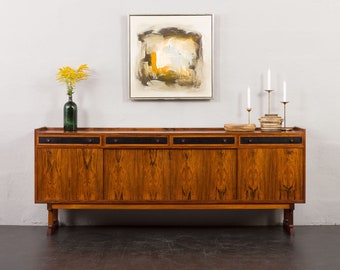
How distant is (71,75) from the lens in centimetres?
514

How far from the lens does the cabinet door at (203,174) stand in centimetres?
487

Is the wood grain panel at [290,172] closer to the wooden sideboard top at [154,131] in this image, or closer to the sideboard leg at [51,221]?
the wooden sideboard top at [154,131]

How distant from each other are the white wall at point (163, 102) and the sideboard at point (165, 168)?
54 cm

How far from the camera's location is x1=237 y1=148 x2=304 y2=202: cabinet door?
16.0 ft

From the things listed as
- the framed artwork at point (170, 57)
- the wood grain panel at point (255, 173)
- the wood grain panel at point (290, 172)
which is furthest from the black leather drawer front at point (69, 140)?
the wood grain panel at point (290, 172)

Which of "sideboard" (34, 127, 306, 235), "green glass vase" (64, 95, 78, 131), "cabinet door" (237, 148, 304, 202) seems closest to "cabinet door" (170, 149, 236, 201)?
"sideboard" (34, 127, 306, 235)

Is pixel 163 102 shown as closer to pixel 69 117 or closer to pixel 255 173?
pixel 69 117

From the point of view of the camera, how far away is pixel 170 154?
4.87 m

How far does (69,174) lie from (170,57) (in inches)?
60.9

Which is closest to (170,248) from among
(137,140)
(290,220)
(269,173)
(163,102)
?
(137,140)

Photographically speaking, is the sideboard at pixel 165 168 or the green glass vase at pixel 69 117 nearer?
the sideboard at pixel 165 168

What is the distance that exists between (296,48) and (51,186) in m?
2.78

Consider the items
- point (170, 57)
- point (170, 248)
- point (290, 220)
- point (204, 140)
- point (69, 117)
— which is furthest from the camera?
point (170, 57)

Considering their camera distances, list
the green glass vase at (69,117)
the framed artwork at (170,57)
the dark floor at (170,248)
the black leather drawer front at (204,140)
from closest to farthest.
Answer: the dark floor at (170,248)
the black leather drawer front at (204,140)
the green glass vase at (69,117)
the framed artwork at (170,57)
